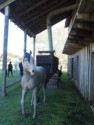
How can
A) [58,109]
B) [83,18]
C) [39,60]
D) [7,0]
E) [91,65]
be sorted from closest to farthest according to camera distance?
[83,18] < [58,109] < [91,65] < [7,0] < [39,60]

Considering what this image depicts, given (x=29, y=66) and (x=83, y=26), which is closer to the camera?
(x=29, y=66)

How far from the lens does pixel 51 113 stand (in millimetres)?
8125

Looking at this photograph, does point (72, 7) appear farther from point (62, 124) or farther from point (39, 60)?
point (62, 124)

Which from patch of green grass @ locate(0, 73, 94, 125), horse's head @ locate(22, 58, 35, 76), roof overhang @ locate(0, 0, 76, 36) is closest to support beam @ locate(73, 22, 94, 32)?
horse's head @ locate(22, 58, 35, 76)

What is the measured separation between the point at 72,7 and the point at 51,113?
11111mm

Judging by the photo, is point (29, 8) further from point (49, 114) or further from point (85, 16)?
point (85, 16)

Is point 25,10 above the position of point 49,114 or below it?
above

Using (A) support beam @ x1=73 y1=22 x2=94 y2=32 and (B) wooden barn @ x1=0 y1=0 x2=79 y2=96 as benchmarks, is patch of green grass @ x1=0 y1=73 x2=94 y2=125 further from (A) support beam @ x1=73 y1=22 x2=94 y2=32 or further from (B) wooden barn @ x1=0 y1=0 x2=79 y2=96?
(B) wooden barn @ x1=0 y1=0 x2=79 y2=96

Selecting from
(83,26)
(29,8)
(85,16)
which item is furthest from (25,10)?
(85,16)

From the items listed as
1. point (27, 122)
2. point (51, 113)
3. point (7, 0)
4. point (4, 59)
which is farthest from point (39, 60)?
point (27, 122)

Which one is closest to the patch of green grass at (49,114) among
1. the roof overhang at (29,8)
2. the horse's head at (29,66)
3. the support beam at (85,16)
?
the horse's head at (29,66)

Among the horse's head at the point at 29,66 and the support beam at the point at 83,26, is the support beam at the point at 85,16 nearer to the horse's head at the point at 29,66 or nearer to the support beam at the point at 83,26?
the support beam at the point at 83,26

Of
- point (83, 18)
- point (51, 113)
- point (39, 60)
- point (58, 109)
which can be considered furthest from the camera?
point (39, 60)

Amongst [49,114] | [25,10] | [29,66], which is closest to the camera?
[29,66]
